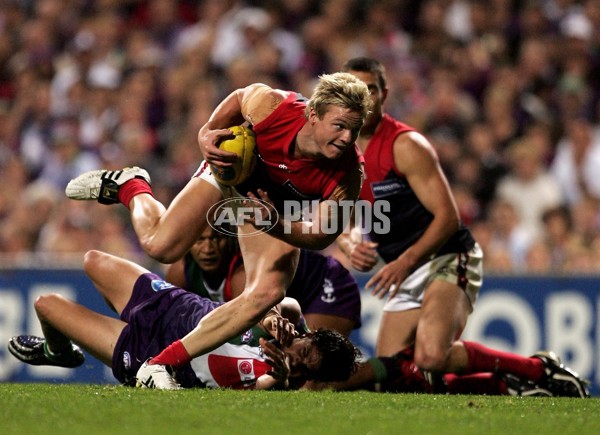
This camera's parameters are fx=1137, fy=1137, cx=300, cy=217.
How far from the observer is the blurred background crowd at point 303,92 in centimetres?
1024

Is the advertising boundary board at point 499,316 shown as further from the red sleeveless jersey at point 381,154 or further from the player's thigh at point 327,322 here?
the red sleeveless jersey at point 381,154

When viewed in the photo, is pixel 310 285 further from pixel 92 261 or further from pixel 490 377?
pixel 92 261

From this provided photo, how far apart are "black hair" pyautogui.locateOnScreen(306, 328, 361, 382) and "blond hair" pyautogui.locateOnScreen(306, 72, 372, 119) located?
125cm

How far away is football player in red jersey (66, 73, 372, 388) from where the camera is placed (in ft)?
19.9

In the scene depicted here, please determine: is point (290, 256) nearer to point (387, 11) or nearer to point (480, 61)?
point (480, 61)

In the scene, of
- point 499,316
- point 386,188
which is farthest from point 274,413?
A: point 499,316

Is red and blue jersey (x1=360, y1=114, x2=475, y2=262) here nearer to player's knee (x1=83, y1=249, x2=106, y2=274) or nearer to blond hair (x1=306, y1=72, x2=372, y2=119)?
blond hair (x1=306, y1=72, x2=372, y2=119)

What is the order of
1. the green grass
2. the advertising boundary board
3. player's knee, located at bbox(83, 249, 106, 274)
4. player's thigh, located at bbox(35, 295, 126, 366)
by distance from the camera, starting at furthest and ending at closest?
the advertising boundary board
player's knee, located at bbox(83, 249, 106, 274)
player's thigh, located at bbox(35, 295, 126, 366)
the green grass

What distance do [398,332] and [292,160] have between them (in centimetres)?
193

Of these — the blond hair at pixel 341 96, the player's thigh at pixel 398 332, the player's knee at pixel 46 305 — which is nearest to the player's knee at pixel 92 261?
the player's knee at pixel 46 305

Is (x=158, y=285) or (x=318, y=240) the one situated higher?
(x=318, y=240)

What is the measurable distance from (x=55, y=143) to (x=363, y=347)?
4879 mm

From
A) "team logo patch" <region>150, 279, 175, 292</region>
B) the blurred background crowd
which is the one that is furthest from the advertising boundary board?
"team logo patch" <region>150, 279, 175, 292</region>

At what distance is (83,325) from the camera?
668 cm
